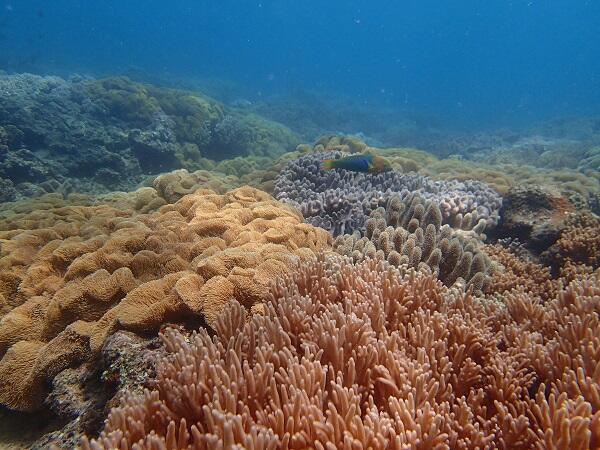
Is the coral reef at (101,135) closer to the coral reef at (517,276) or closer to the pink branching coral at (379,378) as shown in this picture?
the pink branching coral at (379,378)

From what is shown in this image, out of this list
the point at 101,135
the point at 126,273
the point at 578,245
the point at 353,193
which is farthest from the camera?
the point at 101,135

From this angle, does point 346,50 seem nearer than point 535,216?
No

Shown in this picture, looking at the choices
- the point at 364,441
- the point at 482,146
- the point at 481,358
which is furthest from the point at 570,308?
the point at 482,146

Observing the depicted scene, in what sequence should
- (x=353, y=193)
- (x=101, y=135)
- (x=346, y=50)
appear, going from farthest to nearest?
(x=346, y=50) < (x=101, y=135) < (x=353, y=193)

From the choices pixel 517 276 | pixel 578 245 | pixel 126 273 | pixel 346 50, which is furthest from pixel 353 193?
pixel 346 50

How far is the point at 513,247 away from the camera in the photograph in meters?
Result: 5.43

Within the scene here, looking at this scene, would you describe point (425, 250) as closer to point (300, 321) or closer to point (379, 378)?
point (300, 321)

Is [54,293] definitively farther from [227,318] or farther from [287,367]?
[287,367]

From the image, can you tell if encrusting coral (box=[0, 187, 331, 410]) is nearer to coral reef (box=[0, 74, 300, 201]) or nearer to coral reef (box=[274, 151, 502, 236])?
coral reef (box=[274, 151, 502, 236])

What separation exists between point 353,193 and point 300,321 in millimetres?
4169

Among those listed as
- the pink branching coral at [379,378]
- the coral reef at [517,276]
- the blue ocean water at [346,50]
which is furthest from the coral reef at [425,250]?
the blue ocean water at [346,50]

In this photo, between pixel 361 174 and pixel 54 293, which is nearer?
pixel 54 293

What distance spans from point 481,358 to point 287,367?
1.27 metres

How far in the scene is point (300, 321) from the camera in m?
2.33
